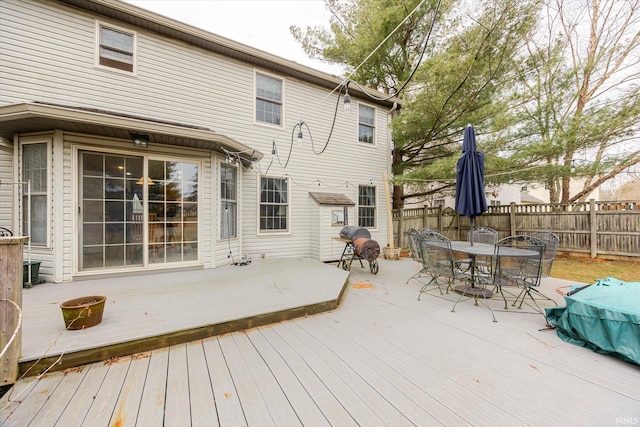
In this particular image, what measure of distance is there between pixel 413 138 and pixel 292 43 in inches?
235

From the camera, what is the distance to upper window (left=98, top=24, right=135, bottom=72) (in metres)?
5.18

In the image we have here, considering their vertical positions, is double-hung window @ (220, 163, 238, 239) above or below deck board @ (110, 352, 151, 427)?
above

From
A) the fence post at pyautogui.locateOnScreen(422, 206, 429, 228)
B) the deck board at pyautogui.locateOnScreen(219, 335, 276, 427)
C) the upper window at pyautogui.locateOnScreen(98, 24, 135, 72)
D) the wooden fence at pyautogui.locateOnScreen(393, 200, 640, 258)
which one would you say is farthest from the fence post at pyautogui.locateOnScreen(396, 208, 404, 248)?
the upper window at pyautogui.locateOnScreen(98, 24, 135, 72)

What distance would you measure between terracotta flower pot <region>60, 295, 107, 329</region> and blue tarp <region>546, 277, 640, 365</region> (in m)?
4.89

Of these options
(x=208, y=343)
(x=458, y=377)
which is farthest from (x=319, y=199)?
(x=458, y=377)

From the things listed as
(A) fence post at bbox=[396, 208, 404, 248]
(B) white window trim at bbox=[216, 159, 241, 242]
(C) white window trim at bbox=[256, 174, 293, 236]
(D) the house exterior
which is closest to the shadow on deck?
(D) the house exterior

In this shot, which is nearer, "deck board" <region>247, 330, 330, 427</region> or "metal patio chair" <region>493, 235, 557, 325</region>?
"deck board" <region>247, 330, 330, 427</region>

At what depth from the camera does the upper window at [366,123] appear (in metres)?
8.44

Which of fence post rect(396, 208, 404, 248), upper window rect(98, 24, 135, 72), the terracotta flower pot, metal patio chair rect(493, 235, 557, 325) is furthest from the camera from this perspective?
fence post rect(396, 208, 404, 248)

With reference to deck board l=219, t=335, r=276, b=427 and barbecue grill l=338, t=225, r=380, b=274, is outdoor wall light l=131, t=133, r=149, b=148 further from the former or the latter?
barbecue grill l=338, t=225, r=380, b=274

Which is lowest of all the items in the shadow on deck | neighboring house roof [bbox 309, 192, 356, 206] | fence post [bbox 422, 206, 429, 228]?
the shadow on deck

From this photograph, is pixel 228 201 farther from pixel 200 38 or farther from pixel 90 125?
pixel 200 38

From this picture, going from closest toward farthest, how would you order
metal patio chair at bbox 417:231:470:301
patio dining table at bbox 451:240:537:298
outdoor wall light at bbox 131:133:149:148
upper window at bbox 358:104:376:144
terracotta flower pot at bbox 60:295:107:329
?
terracotta flower pot at bbox 60:295:107:329, patio dining table at bbox 451:240:537:298, metal patio chair at bbox 417:231:470:301, outdoor wall light at bbox 131:133:149:148, upper window at bbox 358:104:376:144

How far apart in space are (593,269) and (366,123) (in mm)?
7207
